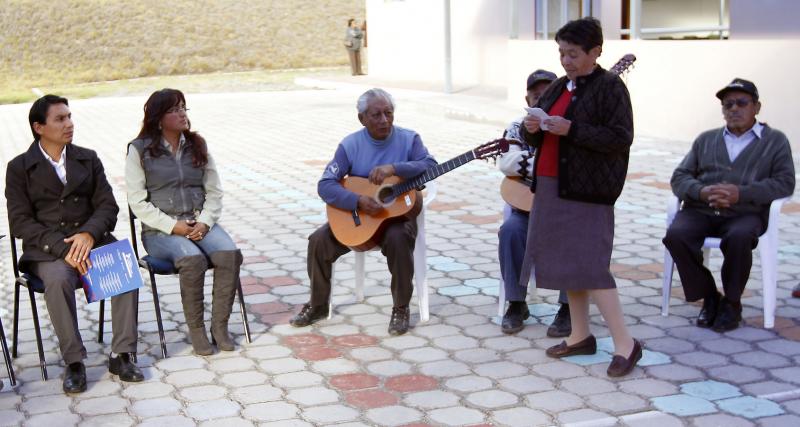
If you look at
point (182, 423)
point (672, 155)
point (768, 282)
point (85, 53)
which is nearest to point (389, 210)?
point (182, 423)

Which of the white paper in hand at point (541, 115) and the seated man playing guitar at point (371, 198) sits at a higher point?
the white paper in hand at point (541, 115)

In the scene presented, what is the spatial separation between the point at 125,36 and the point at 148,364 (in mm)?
41092

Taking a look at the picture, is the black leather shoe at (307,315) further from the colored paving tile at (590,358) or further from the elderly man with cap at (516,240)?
the colored paving tile at (590,358)

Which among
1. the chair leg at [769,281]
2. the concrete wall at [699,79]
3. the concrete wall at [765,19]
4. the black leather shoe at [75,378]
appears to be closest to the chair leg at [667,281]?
the chair leg at [769,281]

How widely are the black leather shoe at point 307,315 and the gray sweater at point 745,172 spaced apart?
2.14 meters

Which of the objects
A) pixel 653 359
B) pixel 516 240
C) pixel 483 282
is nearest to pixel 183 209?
pixel 516 240

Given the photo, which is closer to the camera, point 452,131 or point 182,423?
point 182,423

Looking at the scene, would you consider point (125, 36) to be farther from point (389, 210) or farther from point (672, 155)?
point (389, 210)

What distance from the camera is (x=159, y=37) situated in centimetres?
4441

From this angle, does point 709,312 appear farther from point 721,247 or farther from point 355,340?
point 355,340

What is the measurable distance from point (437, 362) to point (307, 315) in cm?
101

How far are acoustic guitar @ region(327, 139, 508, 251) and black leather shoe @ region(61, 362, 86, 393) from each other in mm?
1537

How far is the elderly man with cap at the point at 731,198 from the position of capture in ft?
18.1

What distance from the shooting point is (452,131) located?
15.5 meters
